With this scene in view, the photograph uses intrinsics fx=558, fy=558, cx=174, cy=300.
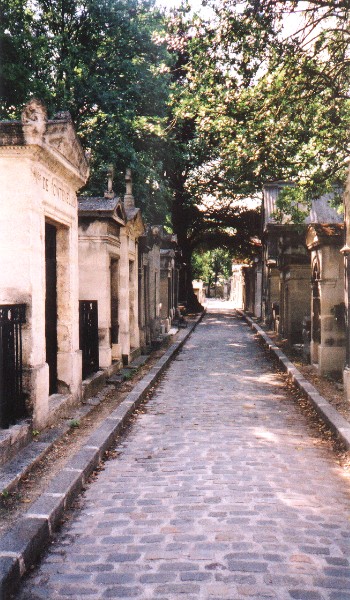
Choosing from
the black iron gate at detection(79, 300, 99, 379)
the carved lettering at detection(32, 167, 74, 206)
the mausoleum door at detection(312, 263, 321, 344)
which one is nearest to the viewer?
the carved lettering at detection(32, 167, 74, 206)

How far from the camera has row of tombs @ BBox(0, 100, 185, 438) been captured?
19.8ft

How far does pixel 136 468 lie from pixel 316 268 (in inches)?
313

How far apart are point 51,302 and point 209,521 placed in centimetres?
442

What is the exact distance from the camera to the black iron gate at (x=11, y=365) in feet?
18.3

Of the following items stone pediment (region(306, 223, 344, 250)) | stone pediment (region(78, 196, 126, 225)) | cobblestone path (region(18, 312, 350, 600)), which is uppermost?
stone pediment (region(78, 196, 126, 225))

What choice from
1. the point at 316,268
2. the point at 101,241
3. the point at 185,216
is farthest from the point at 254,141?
the point at 185,216

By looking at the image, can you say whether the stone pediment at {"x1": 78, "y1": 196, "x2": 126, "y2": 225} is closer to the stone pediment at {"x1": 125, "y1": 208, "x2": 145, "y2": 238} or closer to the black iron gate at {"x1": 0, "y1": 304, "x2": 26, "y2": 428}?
the stone pediment at {"x1": 125, "y1": 208, "x2": 145, "y2": 238}

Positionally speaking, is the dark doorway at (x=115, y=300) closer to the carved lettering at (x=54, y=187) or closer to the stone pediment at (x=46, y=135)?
the carved lettering at (x=54, y=187)

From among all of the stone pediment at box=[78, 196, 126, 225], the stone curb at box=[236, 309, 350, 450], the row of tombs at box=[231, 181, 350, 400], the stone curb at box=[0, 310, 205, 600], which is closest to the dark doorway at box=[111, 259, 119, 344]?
the stone pediment at box=[78, 196, 126, 225]

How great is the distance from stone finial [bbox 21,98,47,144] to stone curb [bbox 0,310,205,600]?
344cm

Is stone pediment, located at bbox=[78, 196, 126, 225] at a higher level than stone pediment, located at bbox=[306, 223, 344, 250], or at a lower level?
higher

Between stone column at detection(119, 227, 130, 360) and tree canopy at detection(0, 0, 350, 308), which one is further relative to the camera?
stone column at detection(119, 227, 130, 360)

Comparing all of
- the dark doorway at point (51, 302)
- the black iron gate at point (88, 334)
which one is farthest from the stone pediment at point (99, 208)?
the dark doorway at point (51, 302)

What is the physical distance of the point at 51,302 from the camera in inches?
313
